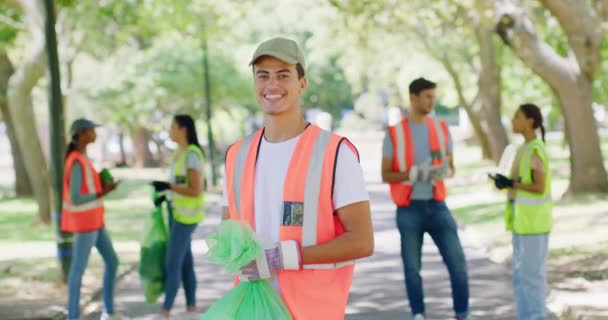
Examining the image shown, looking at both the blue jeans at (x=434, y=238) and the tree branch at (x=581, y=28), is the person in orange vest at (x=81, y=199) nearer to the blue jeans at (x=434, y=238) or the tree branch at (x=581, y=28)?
the blue jeans at (x=434, y=238)

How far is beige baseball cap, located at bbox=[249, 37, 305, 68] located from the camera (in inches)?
159

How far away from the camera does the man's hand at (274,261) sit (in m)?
3.92

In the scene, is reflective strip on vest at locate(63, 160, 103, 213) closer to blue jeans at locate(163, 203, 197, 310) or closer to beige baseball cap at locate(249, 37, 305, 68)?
blue jeans at locate(163, 203, 197, 310)

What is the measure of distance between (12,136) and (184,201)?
73.1ft

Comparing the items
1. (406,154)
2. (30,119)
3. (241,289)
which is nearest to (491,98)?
(30,119)

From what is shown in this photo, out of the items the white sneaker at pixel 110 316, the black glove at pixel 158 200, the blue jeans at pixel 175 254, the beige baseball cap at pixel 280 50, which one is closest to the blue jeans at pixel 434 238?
the blue jeans at pixel 175 254

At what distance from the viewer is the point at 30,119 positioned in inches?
761

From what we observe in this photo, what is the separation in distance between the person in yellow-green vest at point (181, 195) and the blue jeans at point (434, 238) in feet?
6.40

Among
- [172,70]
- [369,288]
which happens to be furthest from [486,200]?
[172,70]

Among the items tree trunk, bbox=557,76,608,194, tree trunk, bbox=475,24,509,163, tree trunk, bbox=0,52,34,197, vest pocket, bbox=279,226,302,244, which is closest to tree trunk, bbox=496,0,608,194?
tree trunk, bbox=557,76,608,194

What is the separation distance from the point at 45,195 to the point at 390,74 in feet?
160

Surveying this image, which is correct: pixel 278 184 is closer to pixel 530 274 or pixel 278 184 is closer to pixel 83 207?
pixel 530 274

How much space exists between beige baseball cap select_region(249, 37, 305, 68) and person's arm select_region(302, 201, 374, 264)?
59cm

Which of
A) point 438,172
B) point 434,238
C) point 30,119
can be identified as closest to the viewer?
point 438,172
